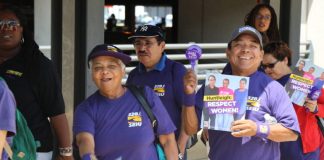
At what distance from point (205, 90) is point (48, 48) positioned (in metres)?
2.96

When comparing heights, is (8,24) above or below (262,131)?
above

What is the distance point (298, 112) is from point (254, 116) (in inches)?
42.5

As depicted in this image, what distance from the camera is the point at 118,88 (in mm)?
2662

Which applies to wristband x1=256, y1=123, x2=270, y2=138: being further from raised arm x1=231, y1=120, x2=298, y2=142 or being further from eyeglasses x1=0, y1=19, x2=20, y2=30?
eyeglasses x1=0, y1=19, x2=20, y2=30

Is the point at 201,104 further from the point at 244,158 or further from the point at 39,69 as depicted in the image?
the point at 39,69

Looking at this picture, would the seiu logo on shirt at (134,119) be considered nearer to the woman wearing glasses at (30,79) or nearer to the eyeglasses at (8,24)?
the woman wearing glasses at (30,79)

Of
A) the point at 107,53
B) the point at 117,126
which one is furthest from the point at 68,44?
the point at 117,126

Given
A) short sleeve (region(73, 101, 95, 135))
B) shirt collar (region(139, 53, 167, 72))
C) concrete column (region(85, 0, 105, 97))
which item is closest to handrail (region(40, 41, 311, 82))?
concrete column (region(85, 0, 105, 97))

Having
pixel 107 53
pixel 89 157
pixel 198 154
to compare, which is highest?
pixel 107 53

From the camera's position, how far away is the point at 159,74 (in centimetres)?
351

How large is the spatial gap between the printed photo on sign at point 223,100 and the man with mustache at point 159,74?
0.64 meters

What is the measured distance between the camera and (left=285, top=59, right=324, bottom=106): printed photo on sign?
3539 millimetres

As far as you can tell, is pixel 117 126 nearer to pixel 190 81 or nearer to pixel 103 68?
pixel 103 68

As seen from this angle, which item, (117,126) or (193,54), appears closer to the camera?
(117,126)
